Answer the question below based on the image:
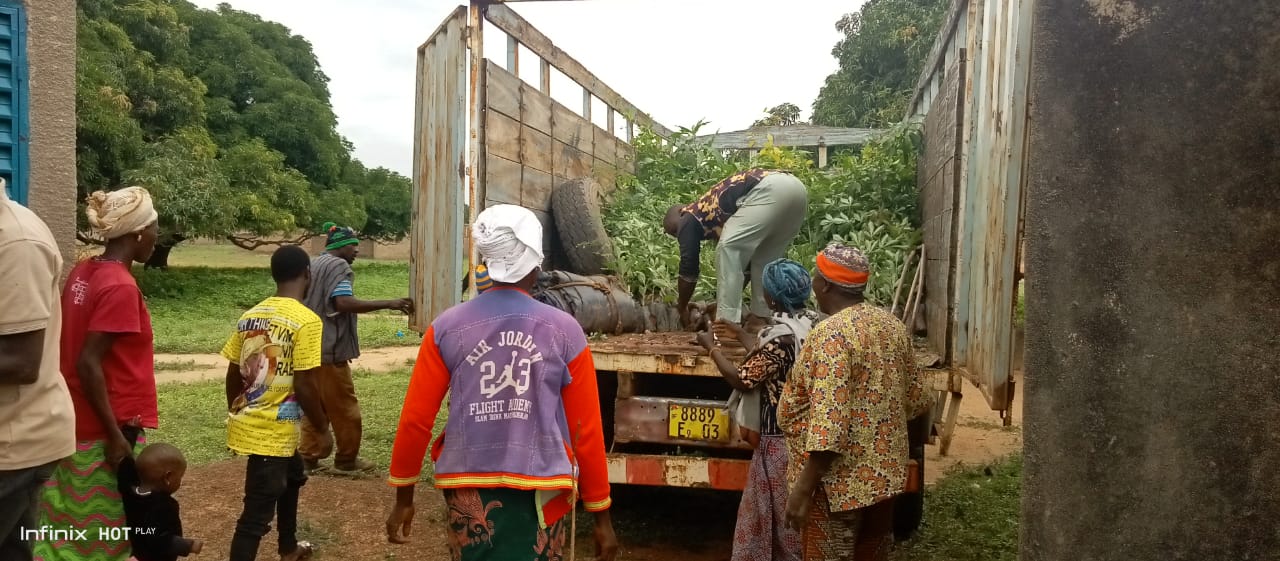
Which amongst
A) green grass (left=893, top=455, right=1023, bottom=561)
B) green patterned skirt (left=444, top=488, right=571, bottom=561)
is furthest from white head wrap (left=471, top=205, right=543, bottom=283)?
green grass (left=893, top=455, right=1023, bottom=561)

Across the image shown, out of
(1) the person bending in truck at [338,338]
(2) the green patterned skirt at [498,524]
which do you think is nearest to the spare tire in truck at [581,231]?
(1) the person bending in truck at [338,338]

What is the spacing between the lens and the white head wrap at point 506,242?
2113 mm

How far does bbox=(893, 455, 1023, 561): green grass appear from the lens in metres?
3.97

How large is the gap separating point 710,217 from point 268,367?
218 cm

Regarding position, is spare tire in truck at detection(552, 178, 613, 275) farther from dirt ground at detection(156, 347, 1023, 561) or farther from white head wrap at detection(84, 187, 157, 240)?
white head wrap at detection(84, 187, 157, 240)

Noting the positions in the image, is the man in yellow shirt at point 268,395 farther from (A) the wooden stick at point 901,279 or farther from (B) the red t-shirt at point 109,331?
(A) the wooden stick at point 901,279

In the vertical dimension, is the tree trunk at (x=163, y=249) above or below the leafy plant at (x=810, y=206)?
below

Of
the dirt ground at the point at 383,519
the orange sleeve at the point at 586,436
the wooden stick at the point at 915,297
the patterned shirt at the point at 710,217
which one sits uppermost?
the patterned shirt at the point at 710,217

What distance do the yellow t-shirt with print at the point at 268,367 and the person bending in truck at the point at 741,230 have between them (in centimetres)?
179

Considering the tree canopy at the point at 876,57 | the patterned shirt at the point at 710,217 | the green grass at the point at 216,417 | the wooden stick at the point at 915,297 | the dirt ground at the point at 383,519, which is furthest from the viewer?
the tree canopy at the point at 876,57

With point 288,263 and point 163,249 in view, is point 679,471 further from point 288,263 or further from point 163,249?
point 163,249

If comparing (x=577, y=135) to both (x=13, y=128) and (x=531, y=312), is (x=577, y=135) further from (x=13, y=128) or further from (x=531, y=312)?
(x=531, y=312)

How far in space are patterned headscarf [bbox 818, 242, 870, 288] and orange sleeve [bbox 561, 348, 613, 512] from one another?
0.96 metres

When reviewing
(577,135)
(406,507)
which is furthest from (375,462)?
(406,507)
